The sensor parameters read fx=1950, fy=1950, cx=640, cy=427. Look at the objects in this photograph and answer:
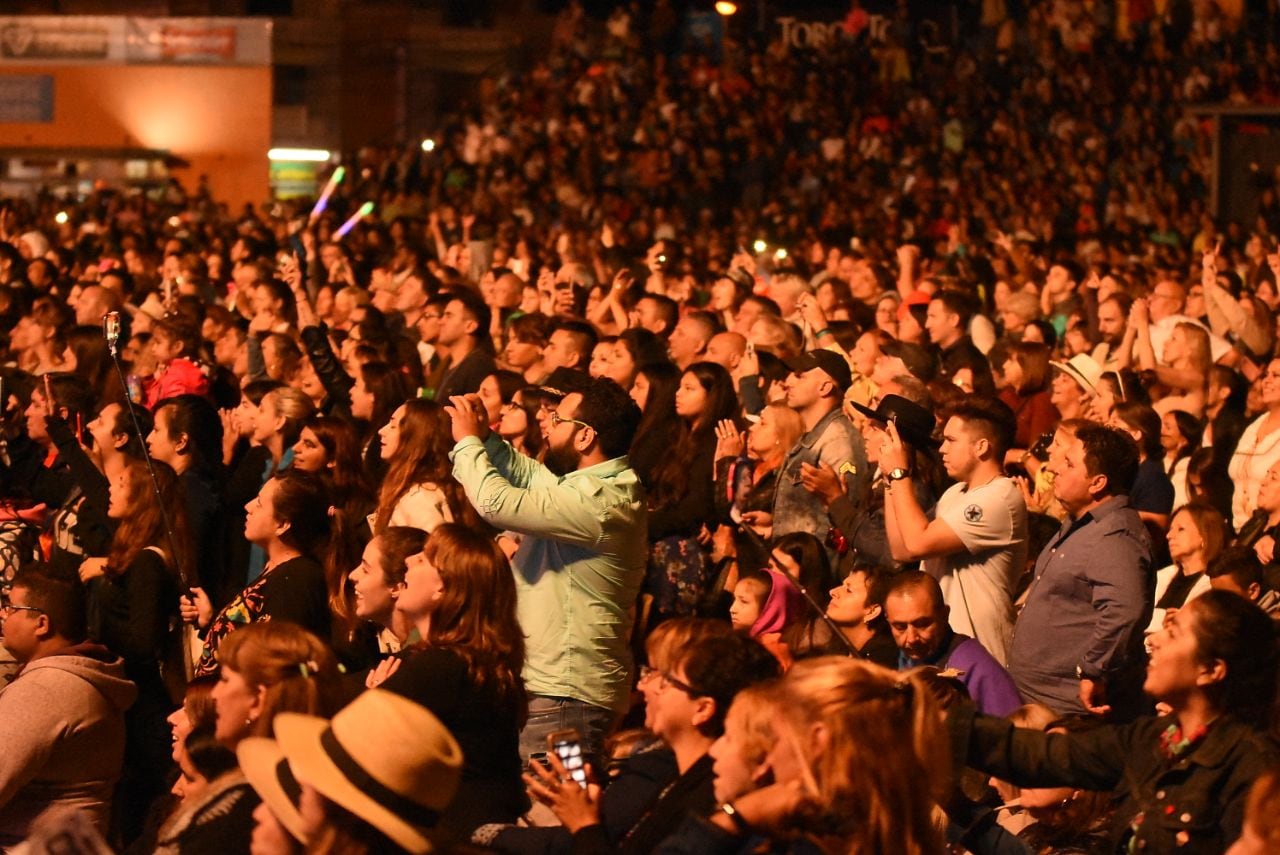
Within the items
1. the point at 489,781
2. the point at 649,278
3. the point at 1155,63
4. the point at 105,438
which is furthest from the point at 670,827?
the point at 1155,63

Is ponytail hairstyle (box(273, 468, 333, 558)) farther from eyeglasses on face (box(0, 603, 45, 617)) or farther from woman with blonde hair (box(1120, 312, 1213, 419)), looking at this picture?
woman with blonde hair (box(1120, 312, 1213, 419))

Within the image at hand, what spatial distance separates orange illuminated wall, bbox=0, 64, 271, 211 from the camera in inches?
1083

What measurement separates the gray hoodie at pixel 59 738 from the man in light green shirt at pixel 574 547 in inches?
45.6

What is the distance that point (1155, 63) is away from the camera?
24.8m

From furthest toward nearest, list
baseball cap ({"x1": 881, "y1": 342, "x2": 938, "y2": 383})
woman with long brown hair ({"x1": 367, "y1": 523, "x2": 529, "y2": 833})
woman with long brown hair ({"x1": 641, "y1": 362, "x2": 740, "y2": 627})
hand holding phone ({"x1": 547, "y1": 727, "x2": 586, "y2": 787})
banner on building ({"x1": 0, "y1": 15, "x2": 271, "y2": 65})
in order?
→ banner on building ({"x1": 0, "y1": 15, "x2": 271, "y2": 65}), baseball cap ({"x1": 881, "y1": 342, "x2": 938, "y2": 383}), woman with long brown hair ({"x1": 641, "y1": 362, "x2": 740, "y2": 627}), woman with long brown hair ({"x1": 367, "y1": 523, "x2": 529, "y2": 833}), hand holding phone ({"x1": 547, "y1": 727, "x2": 586, "y2": 787})

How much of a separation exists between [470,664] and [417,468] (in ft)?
6.86

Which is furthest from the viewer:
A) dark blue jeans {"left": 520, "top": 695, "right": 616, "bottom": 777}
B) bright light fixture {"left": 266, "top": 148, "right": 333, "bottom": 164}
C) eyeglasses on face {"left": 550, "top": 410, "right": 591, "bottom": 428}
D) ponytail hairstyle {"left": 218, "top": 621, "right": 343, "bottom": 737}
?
bright light fixture {"left": 266, "top": 148, "right": 333, "bottom": 164}

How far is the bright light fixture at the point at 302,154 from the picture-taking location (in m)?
31.9

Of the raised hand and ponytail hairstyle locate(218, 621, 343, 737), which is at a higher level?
ponytail hairstyle locate(218, 621, 343, 737)

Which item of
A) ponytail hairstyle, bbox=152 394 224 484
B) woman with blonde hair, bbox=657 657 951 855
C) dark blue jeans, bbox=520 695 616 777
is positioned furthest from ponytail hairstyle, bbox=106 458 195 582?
woman with blonde hair, bbox=657 657 951 855

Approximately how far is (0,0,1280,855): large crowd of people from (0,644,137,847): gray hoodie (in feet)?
0.04

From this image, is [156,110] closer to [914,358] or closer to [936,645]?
[914,358]

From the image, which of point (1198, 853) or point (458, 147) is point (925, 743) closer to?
point (1198, 853)

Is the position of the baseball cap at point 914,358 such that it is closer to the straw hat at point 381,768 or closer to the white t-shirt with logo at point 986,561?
the white t-shirt with logo at point 986,561
